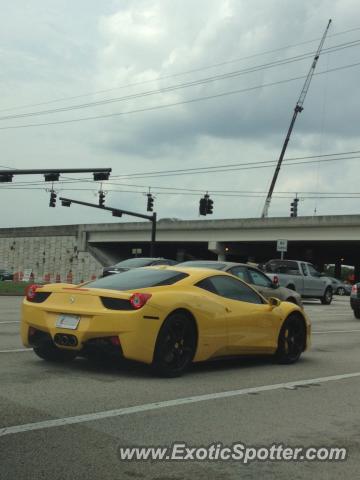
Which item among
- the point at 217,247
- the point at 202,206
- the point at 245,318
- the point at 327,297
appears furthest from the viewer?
the point at 217,247

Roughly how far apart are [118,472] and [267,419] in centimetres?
195

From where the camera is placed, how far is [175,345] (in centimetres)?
Result: 739

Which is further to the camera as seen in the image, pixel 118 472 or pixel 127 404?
pixel 127 404

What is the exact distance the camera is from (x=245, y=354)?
8500 mm

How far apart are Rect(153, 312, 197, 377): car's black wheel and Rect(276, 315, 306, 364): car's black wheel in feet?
6.31

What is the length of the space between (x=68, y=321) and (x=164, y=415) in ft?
7.12

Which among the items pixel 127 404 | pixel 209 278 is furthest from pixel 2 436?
pixel 209 278

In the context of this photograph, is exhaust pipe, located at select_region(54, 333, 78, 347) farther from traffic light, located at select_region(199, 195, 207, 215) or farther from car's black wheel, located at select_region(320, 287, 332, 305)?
traffic light, located at select_region(199, 195, 207, 215)

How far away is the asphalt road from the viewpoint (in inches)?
167

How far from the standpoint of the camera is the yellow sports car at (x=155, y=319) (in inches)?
278

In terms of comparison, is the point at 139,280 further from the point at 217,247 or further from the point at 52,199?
the point at 217,247

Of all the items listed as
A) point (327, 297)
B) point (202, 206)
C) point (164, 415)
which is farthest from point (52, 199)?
point (164, 415)

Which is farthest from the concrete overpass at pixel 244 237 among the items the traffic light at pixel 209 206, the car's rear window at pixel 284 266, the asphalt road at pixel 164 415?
the asphalt road at pixel 164 415

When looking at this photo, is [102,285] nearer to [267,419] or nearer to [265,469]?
[267,419]
